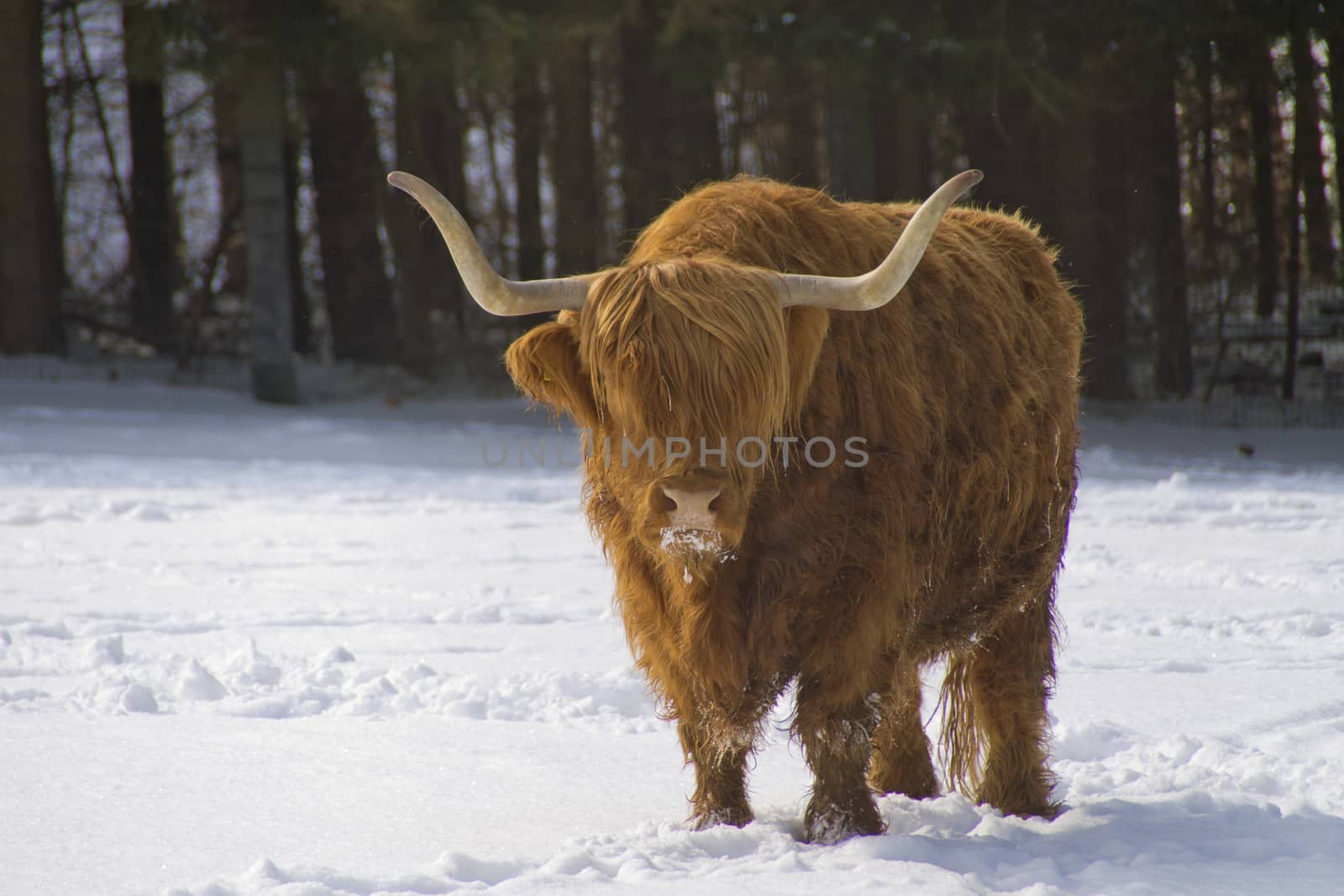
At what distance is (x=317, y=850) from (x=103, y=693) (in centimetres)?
153

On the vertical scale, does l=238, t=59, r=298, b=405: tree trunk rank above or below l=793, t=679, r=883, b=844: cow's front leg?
above

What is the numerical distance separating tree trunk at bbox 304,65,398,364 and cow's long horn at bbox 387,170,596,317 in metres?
13.7

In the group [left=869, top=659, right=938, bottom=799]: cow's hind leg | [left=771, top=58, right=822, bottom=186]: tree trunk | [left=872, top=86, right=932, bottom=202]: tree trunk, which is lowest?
[left=869, top=659, right=938, bottom=799]: cow's hind leg

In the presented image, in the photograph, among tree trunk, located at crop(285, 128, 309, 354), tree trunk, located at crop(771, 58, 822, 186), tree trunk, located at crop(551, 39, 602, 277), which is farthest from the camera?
tree trunk, located at crop(771, 58, 822, 186)

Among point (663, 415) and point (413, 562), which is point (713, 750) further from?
point (413, 562)

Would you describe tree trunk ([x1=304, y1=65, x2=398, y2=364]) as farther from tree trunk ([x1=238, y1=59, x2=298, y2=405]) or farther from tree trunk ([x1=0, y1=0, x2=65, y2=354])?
tree trunk ([x1=0, y1=0, x2=65, y2=354])

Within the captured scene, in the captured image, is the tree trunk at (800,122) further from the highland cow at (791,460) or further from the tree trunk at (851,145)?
the highland cow at (791,460)

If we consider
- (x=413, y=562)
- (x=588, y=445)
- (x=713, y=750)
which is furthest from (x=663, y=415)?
(x=413, y=562)

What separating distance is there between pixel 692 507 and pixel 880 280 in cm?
69

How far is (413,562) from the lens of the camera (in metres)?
6.83

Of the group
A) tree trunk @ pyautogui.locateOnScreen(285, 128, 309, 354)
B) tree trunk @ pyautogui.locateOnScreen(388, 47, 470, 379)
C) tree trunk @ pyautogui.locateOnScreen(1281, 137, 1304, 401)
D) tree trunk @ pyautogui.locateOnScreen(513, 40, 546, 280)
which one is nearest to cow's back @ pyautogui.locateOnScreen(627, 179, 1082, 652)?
tree trunk @ pyautogui.locateOnScreen(1281, 137, 1304, 401)

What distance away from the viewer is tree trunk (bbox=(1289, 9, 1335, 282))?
44.0 feet

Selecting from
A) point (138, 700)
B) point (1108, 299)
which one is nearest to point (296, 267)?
point (1108, 299)

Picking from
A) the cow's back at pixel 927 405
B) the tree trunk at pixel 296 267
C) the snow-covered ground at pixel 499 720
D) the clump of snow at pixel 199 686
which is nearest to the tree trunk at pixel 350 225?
the tree trunk at pixel 296 267
